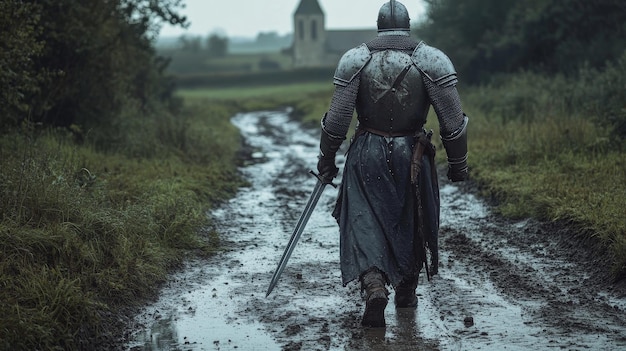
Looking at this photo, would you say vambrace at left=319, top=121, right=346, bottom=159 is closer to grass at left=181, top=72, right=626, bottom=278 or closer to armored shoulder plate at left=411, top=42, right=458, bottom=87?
armored shoulder plate at left=411, top=42, right=458, bottom=87

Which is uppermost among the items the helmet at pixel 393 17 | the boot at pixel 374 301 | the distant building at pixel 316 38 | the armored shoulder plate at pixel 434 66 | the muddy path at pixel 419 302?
the helmet at pixel 393 17

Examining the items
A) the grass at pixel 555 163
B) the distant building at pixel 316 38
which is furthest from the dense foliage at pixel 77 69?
the distant building at pixel 316 38

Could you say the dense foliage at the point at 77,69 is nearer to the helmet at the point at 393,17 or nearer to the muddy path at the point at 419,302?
the muddy path at the point at 419,302

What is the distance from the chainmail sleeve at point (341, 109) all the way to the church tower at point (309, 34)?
99392mm

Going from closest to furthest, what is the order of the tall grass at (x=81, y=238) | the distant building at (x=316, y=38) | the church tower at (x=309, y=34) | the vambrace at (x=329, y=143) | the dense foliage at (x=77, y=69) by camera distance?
the tall grass at (x=81, y=238)
the vambrace at (x=329, y=143)
the dense foliage at (x=77, y=69)
the distant building at (x=316, y=38)
the church tower at (x=309, y=34)

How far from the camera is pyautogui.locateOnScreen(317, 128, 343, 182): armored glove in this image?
22.1ft

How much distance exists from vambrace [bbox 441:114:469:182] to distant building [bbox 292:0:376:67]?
9853 cm

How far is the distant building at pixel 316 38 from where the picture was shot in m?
107

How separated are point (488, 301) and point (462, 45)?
2558cm

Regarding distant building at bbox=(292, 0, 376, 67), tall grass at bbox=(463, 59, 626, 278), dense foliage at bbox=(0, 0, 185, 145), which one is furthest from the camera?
distant building at bbox=(292, 0, 376, 67)

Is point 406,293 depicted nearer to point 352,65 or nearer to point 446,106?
point 446,106

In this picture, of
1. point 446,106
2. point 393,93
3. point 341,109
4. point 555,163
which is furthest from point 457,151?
point 555,163

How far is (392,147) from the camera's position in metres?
6.62

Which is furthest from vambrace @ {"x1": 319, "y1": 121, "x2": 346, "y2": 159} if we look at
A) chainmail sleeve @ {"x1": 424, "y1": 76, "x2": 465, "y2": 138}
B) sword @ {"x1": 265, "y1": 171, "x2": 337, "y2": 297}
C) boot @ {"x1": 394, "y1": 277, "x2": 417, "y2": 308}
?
boot @ {"x1": 394, "y1": 277, "x2": 417, "y2": 308}
